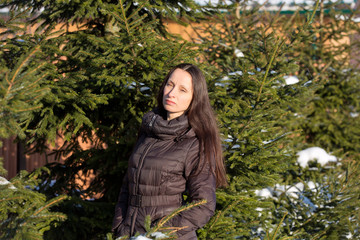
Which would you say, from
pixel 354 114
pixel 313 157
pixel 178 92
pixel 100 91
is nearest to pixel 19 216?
pixel 178 92

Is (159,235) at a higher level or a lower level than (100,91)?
lower

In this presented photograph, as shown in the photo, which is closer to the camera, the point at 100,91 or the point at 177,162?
the point at 177,162

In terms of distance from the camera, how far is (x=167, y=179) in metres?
2.44

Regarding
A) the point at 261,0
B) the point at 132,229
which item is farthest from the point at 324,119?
the point at 132,229

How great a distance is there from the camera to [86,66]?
11.8 feet

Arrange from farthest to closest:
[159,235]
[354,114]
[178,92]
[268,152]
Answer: [354,114] → [268,152] → [178,92] → [159,235]

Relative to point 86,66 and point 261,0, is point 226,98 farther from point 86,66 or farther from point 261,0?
point 261,0

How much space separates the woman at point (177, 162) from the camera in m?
2.39

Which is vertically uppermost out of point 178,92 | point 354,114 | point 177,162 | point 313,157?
point 178,92

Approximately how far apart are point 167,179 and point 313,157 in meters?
3.86

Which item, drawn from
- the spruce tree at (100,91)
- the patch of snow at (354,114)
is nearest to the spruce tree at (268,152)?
the spruce tree at (100,91)

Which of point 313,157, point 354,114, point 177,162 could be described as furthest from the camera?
point 354,114

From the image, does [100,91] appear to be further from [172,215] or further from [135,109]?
[172,215]

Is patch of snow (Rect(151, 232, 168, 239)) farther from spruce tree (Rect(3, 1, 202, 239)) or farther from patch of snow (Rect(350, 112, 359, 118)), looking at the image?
patch of snow (Rect(350, 112, 359, 118))
